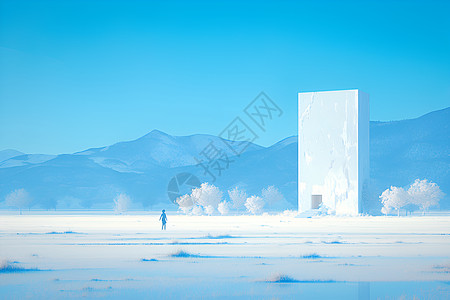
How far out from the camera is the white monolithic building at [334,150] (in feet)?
208

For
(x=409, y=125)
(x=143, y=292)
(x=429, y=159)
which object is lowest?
→ (x=143, y=292)

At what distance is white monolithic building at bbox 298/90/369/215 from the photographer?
63531 millimetres

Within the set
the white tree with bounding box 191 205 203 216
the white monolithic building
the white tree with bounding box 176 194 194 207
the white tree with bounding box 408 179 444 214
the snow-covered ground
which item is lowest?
the snow-covered ground

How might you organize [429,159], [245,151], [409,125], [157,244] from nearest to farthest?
[157,244]
[429,159]
[409,125]
[245,151]

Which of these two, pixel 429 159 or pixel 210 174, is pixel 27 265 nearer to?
pixel 429 159

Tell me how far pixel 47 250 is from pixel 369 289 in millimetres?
13065

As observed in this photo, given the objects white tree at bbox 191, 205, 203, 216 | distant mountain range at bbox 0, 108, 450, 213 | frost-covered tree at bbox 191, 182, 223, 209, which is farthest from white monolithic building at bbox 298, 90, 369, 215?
distant mountain range at bbox 0, 108, 450, 213

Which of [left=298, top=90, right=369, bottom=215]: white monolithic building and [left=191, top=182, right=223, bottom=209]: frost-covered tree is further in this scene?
[left=191, top=182, right=223, bottom=209]: frost-covered tree

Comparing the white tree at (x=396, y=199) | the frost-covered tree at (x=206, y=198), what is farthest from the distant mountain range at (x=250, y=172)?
the white tree at (x=396, y=199)

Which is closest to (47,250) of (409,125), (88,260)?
(88,260)

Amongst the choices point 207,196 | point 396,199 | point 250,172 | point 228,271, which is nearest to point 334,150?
point 396,199

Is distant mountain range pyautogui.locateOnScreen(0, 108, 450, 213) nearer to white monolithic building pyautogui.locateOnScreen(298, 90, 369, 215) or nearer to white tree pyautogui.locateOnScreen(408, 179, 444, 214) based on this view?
white tree pyautogui.locateOnScreen(408, 179, 444, 214)

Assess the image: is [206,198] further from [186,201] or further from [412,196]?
[412,196]

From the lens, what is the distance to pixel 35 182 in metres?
160
